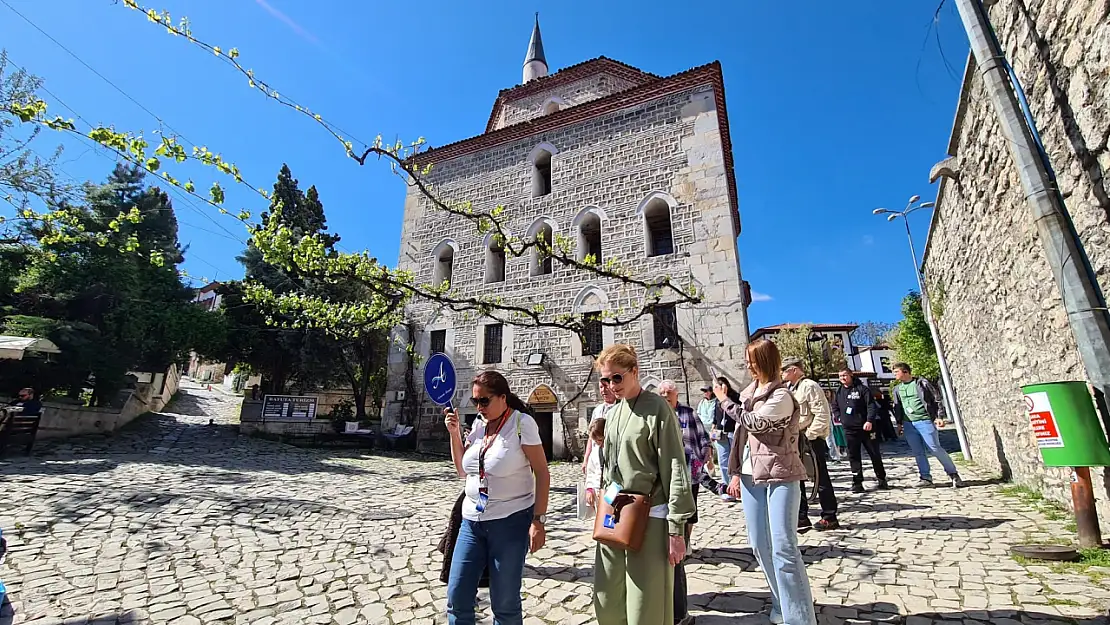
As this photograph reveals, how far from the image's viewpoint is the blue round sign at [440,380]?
4.76 meters

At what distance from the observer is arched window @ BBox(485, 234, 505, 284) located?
14586mm

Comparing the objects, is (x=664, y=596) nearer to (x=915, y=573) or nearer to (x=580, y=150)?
(x=915, y=573)

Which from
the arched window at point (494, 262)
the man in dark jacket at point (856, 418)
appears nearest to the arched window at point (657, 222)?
the arched window at point (494, 262)

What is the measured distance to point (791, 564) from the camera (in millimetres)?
2518

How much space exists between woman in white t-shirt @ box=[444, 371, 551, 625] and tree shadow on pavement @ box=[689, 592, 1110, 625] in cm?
136

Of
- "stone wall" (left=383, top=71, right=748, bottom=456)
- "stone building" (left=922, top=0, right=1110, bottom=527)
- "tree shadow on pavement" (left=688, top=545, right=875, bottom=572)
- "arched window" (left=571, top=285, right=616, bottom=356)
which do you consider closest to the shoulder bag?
"tree shadow on pavement" (left=688, top=545, right=875, bottom=572)

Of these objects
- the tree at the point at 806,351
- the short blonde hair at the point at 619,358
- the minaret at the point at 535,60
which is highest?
the minaret at the point at 535,60

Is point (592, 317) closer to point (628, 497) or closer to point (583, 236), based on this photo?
point (583, 236)

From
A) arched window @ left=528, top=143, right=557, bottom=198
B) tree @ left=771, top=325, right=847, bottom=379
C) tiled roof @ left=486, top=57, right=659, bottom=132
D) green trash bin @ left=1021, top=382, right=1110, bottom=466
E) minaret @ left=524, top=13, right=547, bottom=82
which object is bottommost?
green trash bin @ left=1021, top=382, right=1110, bottom=466

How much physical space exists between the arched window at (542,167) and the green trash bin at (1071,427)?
1277cm

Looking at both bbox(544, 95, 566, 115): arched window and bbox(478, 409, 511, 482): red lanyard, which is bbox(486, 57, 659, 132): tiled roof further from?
bbox(478, 409, 511, 482): red lanyard

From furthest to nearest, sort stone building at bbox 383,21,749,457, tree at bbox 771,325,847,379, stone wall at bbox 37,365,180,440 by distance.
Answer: tree at bbox 771,325,847,379 → stone building at bbox 383,21,749,457 → stone wall at bbox 37,365,180,440

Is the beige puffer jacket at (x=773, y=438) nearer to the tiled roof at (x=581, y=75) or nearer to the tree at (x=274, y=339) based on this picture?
the tiled roof at (x=581, y=75)

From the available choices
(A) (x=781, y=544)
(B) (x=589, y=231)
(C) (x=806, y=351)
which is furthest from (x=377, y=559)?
(C) (x=806, y=351)
